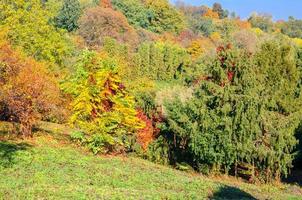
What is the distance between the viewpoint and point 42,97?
3725 cm

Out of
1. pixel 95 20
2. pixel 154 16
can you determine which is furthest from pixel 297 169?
pixel 154 16

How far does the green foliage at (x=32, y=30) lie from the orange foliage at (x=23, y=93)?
13.2 metres

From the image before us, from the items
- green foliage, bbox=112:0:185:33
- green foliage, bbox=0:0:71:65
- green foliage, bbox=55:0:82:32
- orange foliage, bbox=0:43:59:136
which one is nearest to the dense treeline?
orange foliage, bbox=0:43:59:136

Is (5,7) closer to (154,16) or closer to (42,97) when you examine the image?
(42,97)

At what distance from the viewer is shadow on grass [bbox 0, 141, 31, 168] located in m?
27.5

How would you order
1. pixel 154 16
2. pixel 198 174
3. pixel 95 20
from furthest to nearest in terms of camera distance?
pixel 154 16 → pixel 95 20 → pixel 198 174

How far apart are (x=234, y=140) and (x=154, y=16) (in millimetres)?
113973

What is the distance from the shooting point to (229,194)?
29.2 meters

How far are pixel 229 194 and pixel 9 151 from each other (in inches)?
546

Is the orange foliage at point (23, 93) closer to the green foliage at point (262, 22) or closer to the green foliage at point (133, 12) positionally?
the green foliage at point (133, 12)

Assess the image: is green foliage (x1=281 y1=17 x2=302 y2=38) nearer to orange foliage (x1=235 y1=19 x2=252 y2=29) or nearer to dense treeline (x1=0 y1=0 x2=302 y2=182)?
orange foliage (x1=235 y1=19 x2=252 y2=29)

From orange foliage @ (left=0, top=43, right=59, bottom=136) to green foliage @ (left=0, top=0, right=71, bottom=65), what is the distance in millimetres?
13153

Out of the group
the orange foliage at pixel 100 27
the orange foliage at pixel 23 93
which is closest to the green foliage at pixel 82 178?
the orange foliage at pixel 23 93

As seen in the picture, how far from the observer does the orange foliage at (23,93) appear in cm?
3669
